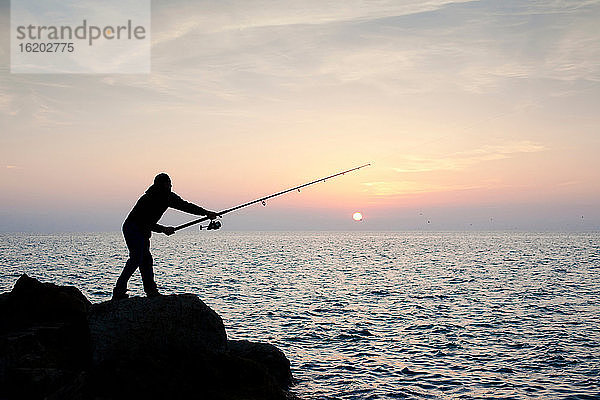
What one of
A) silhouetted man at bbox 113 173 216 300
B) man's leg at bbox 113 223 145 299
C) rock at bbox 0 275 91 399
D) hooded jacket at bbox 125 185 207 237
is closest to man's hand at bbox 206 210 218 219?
silhouetted man at bbox 113 173 216 300

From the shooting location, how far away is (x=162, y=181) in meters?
9.14

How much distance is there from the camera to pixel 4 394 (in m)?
8.71

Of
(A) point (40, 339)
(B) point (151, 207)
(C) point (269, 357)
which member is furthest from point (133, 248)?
(C) point (269, 357)

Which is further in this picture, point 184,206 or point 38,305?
point 38,305

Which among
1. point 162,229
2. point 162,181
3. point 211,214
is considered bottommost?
point 162,229

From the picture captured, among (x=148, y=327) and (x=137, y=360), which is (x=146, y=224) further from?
(x=137, y=360)

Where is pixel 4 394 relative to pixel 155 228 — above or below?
below

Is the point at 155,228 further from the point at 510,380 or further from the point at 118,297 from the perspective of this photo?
the point at 510,380

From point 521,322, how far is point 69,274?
1398 inches

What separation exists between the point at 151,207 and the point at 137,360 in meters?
2.75

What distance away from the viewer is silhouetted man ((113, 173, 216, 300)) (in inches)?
360

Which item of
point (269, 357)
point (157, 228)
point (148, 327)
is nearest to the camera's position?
point (148, 327)

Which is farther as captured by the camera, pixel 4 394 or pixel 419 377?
pixel 419 377

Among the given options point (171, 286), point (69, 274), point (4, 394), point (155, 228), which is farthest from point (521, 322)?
point (69, 274)
